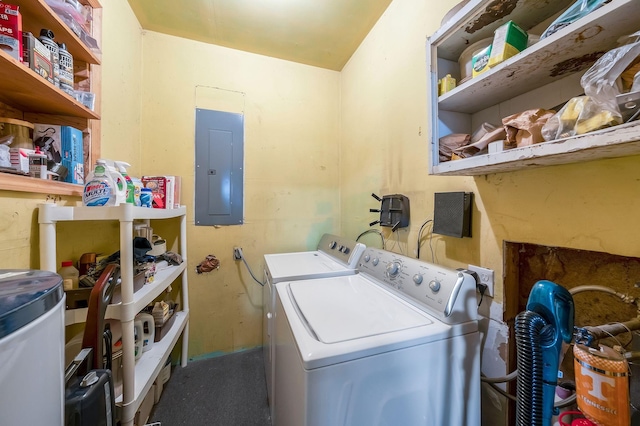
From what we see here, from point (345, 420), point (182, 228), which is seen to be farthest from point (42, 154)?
point (345, 420)

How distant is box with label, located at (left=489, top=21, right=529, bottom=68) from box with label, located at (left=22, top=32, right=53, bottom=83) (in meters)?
1.55

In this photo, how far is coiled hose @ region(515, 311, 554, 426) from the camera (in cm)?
57

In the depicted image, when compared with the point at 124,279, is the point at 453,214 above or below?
above

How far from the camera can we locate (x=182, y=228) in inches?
68.7

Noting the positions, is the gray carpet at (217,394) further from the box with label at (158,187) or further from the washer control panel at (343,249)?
the box with label at (158,187)

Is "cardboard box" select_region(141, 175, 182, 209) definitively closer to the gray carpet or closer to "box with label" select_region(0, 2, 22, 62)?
"box with label" select_region(0, 2, 22, 62)

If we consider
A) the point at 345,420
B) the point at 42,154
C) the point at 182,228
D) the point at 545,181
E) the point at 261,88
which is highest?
the point at 261,88

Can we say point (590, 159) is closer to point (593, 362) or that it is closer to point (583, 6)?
point (583, 6)

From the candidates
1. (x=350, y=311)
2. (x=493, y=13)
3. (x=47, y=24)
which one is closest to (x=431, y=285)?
(x=350, y=311)

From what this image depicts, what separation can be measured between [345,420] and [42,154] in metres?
1.40

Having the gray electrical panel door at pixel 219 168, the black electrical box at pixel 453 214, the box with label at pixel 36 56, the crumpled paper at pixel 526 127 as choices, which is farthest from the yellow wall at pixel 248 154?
the crumpled paper at pixel 526 127

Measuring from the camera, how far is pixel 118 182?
1.03m

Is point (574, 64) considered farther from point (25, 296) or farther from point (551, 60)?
point (25, 296)

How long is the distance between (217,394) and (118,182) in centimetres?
146
